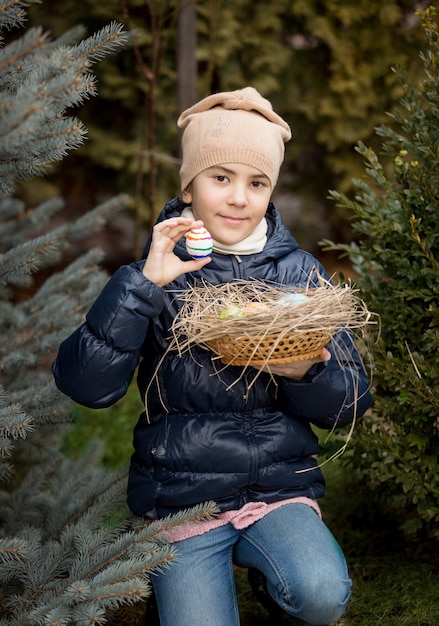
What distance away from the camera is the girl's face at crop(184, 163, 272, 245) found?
2207 mm

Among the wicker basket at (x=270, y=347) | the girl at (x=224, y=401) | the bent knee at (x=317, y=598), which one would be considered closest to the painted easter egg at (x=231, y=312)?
the wicker basket at (x=270, y=347)

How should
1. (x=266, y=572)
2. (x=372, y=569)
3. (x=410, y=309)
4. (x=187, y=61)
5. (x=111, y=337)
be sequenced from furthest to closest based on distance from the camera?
(x=187, y=61) < (x=372, y=569) < (x=410, y=309) < (x=266, y=572) < (x=111, y=337)

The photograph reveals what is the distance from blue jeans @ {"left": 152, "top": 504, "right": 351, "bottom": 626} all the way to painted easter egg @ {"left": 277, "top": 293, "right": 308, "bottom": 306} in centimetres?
64

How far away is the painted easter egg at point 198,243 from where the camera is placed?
2.06m

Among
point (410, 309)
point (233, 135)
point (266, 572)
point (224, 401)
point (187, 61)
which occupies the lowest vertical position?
point (266, 572)

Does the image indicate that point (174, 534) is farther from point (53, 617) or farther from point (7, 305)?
point (7, 305)

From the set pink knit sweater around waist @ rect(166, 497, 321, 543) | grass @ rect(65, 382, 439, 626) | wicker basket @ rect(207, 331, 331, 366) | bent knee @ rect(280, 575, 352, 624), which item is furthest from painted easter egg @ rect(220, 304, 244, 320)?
grass @ rect(65, 382, 439, 626)

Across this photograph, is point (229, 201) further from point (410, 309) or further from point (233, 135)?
point (410, 309)

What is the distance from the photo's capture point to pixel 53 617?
1.80 m

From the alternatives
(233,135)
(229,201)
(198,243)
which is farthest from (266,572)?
(233,135)

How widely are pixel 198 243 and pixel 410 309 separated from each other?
2.69 feet

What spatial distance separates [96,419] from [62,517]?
1.88 m

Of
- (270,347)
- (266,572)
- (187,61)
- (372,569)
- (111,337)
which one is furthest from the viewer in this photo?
(187,61)

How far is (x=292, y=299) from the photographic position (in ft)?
6.56
